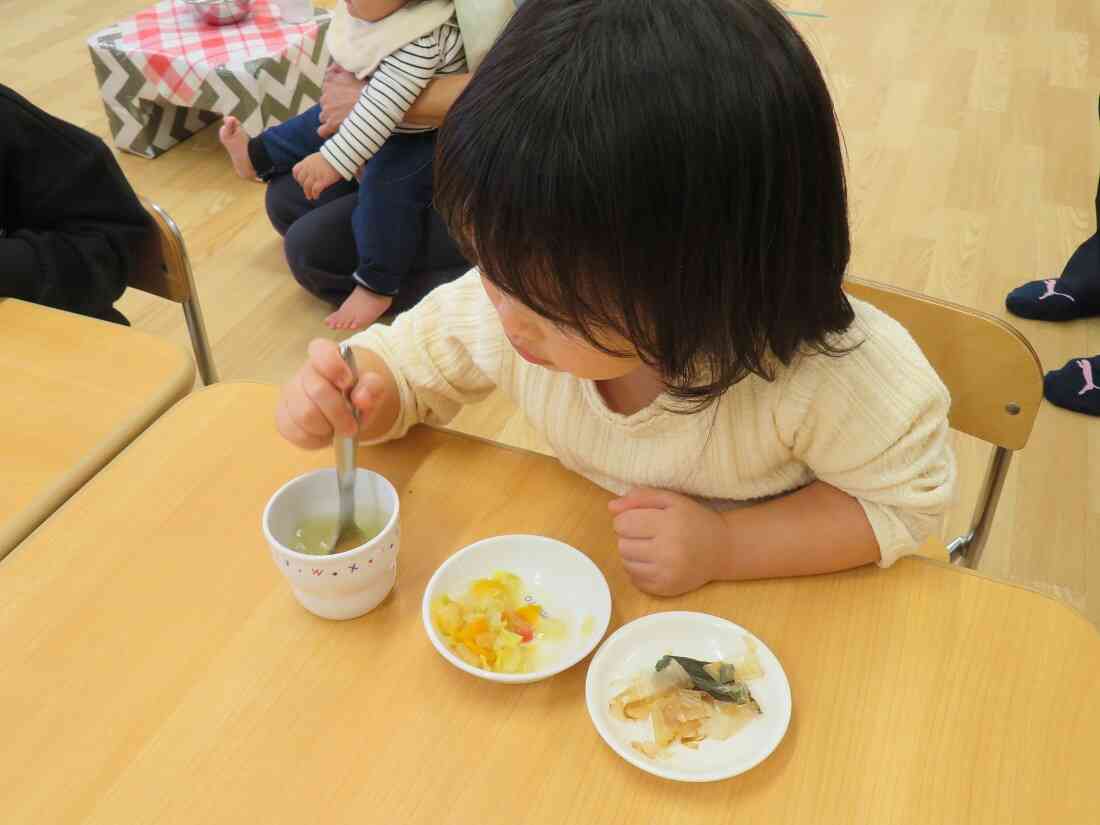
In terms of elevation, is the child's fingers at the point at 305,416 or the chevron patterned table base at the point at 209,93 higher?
the child's fingers at the point at 305,416

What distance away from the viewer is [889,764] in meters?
0.59

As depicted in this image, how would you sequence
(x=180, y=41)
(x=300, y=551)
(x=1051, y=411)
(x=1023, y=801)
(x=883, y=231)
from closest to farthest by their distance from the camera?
(x=1023, y=801) < (x=300, y=551) < (x=1051, y=411) < (x=883, y=231) < (x=180, y=41)

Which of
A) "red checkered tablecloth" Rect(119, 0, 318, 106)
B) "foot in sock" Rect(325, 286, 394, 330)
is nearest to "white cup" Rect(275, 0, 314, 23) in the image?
"red checkered tablecloth" Rect(119, 0, 318, 106)

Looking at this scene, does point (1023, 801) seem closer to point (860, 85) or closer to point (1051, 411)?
point (1051, 411)

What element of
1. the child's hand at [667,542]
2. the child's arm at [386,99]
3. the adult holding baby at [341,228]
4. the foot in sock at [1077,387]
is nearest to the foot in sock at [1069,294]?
the foot in sock at [1077,387]

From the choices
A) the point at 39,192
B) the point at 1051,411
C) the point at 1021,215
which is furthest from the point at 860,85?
the point at 39,192

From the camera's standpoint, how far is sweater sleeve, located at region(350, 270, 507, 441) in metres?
0.83

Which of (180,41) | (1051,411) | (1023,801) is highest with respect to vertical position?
(1023,801)

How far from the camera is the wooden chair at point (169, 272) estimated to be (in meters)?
1.20

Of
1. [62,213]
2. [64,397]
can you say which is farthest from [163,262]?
[64,397]

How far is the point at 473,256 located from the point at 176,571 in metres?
0.32

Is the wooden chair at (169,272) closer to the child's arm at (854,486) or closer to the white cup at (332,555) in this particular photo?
the white cup at (332,555)

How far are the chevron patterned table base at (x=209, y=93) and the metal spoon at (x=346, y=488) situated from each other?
2091mm

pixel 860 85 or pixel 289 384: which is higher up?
pixel 289 384
